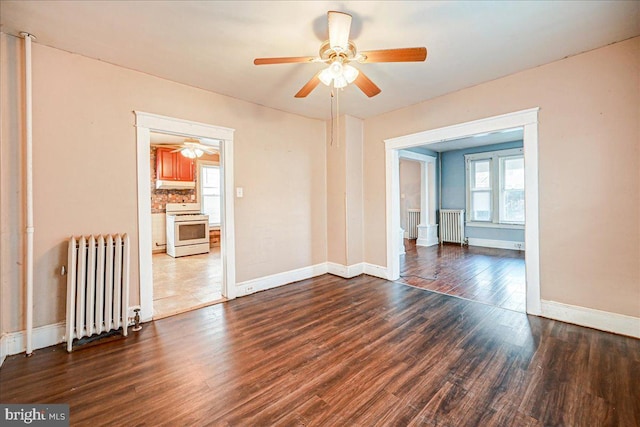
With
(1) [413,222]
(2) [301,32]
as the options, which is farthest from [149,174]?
(1) [413,222]

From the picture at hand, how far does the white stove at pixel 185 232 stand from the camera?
5898 mm

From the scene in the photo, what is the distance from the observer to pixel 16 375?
189cm

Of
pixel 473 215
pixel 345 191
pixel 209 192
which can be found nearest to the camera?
pixel 345 191

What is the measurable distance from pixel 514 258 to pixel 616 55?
3991 millimetres

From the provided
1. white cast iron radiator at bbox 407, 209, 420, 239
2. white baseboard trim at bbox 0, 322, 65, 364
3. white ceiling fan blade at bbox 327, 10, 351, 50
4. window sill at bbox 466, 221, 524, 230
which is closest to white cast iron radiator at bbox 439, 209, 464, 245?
window sill at bbox 466, 221, 524, 230

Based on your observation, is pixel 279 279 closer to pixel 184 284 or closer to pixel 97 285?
pixel 184 284

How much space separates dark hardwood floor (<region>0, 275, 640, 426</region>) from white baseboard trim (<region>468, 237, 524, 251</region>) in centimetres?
418

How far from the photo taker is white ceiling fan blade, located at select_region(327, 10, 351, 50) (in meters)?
1.72

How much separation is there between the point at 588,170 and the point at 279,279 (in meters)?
3.68

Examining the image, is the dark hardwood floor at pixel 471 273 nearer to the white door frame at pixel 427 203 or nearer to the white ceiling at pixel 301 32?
the white door frame at pixel 427 203

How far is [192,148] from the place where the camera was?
5750 millimetres

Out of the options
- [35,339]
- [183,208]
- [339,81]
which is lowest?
[35,339]

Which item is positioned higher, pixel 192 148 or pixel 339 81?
pixel 192 148

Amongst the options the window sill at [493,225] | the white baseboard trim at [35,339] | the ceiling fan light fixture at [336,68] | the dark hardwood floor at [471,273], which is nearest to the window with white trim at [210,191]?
the white baseboard trim at [35,339]
